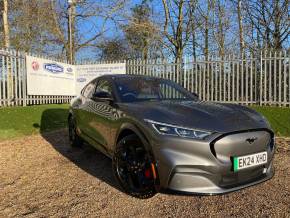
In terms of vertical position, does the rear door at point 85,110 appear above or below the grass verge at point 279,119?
above

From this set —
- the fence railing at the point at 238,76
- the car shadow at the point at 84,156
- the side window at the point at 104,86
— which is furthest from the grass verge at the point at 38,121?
the side window at the point at 104,86

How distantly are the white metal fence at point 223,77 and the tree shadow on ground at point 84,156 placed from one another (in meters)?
4.42

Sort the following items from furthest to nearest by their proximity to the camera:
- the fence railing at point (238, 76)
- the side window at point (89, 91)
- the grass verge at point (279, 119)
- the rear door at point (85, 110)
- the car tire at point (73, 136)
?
the fence railing at point (238, 76) < the grass verge at point (279, 119) < the car tire at point (73, 136) < the side window at point (89, 91) < the rear door at point (85, 110)

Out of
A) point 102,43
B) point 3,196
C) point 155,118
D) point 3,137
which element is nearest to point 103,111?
point 155,118

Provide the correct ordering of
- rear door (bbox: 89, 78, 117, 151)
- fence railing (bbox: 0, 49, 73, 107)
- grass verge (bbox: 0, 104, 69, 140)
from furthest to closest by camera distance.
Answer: fence railing (bbox: 0, 49, 73, 107) < grass verge (bbox: 0, 104, 69, 140) < rear door (bbox: 89, 78, 117, 151)

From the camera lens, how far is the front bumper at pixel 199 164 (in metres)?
2.58

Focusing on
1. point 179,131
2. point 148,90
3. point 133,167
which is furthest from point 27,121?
point 179,131

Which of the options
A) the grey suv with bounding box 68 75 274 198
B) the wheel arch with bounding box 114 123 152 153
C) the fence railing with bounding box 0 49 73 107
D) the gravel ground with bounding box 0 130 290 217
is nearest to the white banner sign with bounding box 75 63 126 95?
the fence railing with bounding box 0 49 73 107

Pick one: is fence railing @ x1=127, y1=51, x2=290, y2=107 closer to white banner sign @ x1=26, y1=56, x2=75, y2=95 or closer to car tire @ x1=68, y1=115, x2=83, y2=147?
white banner sign @ x1=26, y1=56, x2=75, y2=95

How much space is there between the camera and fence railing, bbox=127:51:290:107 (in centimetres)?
1080

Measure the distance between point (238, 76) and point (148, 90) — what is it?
8471 millimetres

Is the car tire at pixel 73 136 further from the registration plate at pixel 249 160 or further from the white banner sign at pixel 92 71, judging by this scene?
the white banner sign at pixel 92 71

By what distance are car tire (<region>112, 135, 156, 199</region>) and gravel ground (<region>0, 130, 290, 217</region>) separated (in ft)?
0.40

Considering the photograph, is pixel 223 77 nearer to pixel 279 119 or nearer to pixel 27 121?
pixel 279 119
